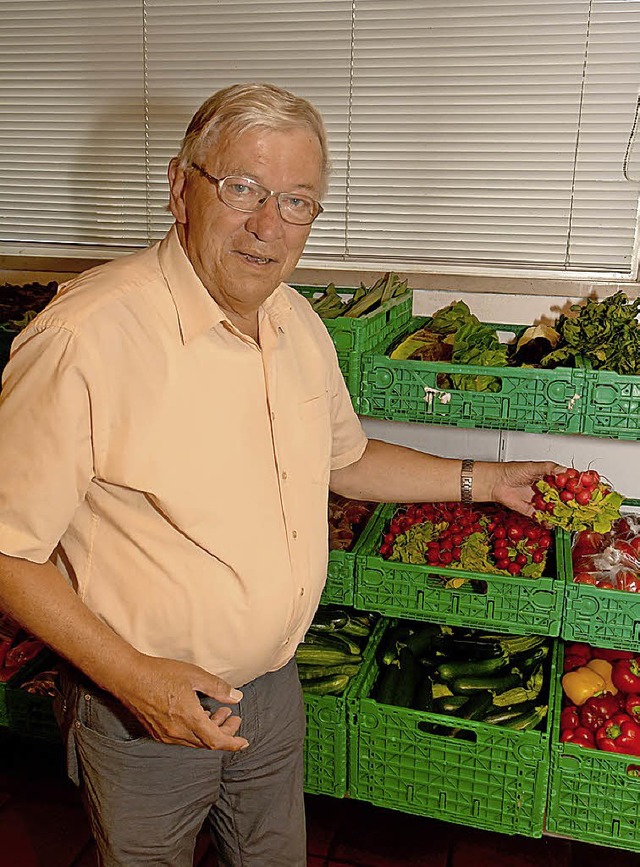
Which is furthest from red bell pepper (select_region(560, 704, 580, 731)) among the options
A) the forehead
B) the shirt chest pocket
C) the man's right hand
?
the forehead

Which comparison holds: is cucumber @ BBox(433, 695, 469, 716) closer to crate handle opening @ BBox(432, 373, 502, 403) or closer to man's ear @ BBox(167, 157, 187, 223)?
crate handle opening @ BBox(432, 373, 502, 403)

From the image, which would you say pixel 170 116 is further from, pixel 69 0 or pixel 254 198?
pixel 254 198

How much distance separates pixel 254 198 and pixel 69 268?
1782 millimetres

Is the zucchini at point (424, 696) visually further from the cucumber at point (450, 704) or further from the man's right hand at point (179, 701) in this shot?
the man's right hand at point (179, 701)

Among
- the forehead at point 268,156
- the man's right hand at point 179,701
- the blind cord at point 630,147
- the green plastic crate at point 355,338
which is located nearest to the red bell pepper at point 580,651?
the green plastic crate at point 355,338

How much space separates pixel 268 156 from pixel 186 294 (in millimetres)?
255

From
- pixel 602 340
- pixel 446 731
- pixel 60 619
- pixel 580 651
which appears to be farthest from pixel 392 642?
pixel 60 619

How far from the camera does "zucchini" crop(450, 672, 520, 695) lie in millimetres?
2381

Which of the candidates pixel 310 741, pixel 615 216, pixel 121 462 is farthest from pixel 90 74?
pixel 310 741

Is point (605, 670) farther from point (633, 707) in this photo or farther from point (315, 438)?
point (315, 438)

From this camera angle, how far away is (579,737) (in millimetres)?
2266

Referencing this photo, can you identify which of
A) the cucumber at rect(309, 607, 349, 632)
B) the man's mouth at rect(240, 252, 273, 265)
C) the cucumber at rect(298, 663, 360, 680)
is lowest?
the cucumber at rect(298, 663, 360, 680)

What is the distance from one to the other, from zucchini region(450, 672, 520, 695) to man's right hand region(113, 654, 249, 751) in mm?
1124

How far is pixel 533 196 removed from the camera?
2.61 metres
